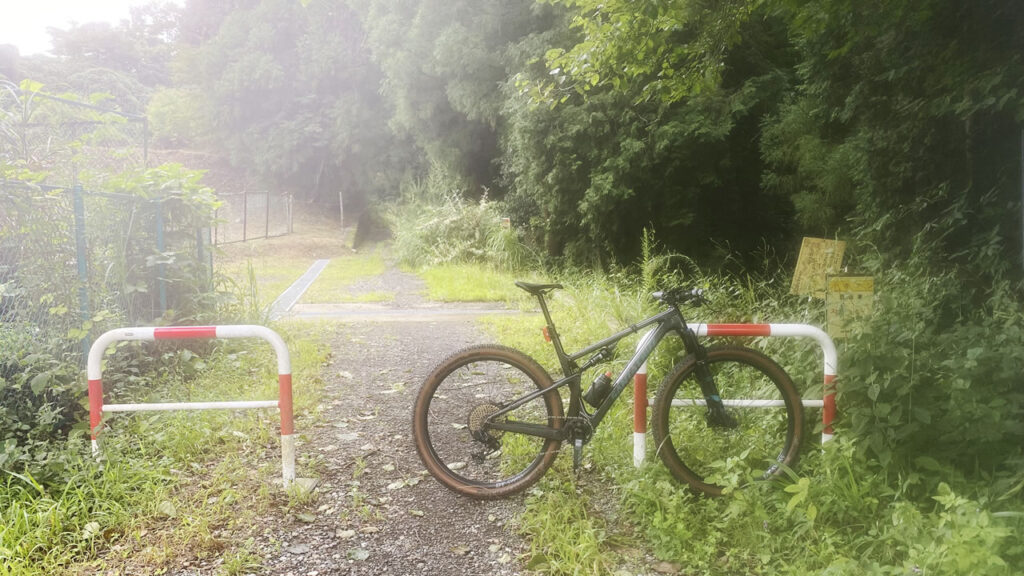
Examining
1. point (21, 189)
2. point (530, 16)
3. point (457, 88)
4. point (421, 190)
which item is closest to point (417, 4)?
point (457, 88)

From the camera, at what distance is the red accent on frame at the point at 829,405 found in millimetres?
3457

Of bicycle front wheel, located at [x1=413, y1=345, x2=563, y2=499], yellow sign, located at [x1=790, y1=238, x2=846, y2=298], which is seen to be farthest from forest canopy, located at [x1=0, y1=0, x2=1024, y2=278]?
bicycle front wheel, located at [x1=413, y1=345, x2=563, y2=499]

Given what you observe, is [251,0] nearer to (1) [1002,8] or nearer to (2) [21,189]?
(2) [21,189]

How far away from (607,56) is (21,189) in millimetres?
4288

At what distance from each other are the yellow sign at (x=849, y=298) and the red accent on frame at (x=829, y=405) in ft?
1.19

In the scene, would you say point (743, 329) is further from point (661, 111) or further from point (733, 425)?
point (661, 111)

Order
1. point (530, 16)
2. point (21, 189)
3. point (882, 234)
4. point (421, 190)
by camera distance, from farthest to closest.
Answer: point (421, 190) → point (530, 16) → point (882, 234) → point (21, 189)

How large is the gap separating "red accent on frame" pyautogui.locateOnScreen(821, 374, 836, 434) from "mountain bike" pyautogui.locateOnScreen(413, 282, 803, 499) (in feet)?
0.39

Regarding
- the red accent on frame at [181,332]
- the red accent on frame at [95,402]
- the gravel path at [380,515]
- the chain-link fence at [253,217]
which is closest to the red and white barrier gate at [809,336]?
the gravel path at [380,515]

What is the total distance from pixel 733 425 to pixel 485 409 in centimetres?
128

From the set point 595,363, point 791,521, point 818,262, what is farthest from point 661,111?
point 791,521

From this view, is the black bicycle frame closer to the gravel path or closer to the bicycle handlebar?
the bicycle handlebar

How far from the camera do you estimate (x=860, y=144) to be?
6289 mm

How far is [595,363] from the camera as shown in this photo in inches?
136
